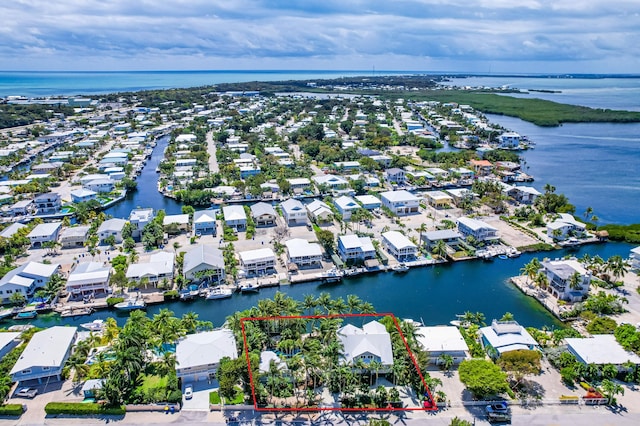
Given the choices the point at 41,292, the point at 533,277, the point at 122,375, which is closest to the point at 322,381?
the point at 122,375

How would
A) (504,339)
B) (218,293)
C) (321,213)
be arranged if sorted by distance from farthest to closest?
(321,213) < (218,293) < (504,339)

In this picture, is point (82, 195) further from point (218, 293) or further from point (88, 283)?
point (218, 293)

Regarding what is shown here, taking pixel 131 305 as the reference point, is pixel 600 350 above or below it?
above

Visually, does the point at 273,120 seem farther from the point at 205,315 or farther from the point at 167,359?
the point at 167,359

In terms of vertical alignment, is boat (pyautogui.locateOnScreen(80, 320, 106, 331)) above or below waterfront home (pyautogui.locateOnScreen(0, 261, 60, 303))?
below

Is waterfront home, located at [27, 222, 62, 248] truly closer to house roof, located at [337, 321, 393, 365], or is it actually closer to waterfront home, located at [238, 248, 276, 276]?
waterfront home, located at [238, 248, 276, 276]

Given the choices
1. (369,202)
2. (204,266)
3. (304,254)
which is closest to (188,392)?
(204,266)

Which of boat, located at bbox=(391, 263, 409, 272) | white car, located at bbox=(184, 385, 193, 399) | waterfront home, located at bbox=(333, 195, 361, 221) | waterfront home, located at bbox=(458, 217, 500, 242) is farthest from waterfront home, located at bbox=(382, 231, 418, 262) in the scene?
white car, located at bbox=(184, 385, 193, 399)
